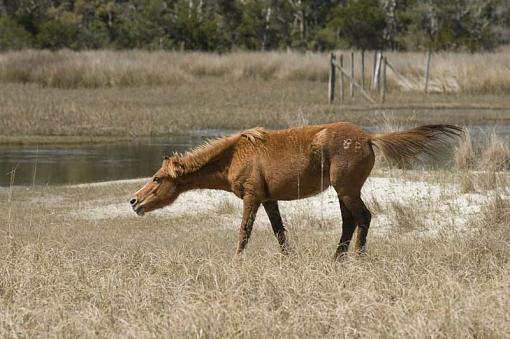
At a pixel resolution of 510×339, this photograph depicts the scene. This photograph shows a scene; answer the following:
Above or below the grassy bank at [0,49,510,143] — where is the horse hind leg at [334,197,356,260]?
above

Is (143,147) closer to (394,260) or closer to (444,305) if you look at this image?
(394,260)

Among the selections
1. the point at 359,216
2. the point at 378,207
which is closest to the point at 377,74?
the point at 378,207

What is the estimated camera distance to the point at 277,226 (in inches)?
379

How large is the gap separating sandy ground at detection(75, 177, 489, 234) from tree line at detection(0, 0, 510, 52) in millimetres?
40484

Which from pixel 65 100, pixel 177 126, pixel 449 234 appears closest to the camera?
pixel 449 234

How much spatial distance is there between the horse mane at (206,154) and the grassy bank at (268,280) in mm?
808

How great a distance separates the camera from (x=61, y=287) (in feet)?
26.1

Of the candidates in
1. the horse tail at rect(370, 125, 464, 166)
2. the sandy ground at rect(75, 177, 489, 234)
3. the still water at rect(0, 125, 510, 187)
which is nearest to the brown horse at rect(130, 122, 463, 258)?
the horse tail at rect(370, 125, 464, 166)

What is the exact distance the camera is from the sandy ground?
11727 mm

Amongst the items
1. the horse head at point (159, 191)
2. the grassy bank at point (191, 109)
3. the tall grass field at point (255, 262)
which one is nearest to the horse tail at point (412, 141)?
the tall grass field at point (255, 262)

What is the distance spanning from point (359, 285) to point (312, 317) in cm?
91

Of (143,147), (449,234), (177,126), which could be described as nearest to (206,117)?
(177,126)

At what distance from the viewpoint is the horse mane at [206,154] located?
9734 mm

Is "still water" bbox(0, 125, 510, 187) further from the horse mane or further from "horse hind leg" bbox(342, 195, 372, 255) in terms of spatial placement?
"horse hind leg" bbox(342, 195, 372, 255)
